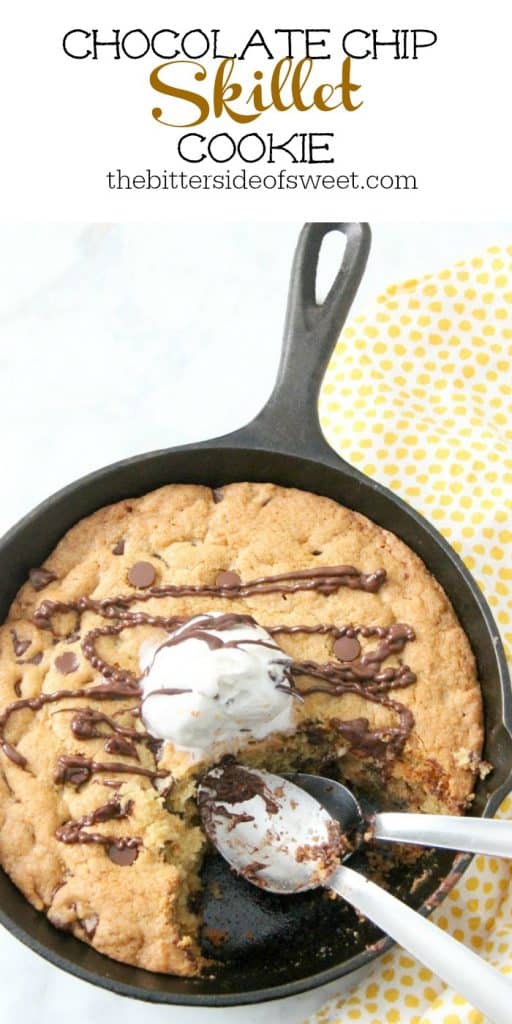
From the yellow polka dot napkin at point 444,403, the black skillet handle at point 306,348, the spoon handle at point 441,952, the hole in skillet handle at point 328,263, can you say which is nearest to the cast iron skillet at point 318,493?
the black skillet handle at point 306,348

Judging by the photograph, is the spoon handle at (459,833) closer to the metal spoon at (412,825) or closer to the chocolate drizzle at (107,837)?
the metal spoon at (412,825)

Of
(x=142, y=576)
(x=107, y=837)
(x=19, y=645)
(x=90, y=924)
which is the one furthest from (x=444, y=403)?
(x=90, y=924)

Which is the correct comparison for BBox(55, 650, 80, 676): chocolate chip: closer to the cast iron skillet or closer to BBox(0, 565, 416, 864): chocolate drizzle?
BBox(0, 565, 416, 864): chocolate drizzle

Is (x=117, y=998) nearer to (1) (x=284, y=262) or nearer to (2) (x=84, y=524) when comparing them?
(2) (x=84, y=524)

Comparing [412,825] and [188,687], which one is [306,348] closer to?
[188,687]

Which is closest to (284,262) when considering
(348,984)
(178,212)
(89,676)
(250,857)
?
(178,212)

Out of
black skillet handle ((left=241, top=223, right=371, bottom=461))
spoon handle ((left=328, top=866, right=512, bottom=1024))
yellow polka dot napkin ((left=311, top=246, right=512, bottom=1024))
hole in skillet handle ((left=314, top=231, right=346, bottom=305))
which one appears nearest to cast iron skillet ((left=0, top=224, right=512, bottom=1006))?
black skillet handle ((left=241, top=223, right=371, bottom=461))

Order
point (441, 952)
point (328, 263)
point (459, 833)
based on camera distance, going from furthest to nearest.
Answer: point (328, 263) < point (459, 833) < point (441, 952)
